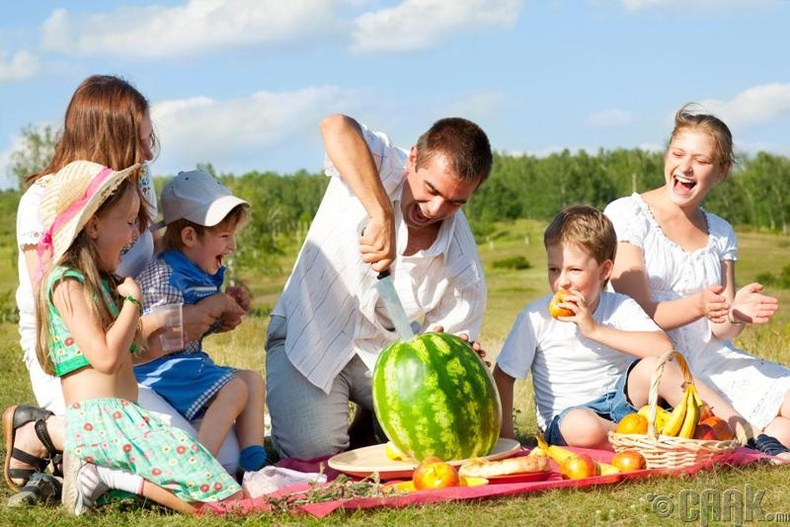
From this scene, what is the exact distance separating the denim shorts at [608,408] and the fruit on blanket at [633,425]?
1.52 feet

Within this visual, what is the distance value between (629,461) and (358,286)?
198cm

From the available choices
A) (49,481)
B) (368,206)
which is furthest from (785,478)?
(49,481)

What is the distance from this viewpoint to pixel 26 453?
543cm

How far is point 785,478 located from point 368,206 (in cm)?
258

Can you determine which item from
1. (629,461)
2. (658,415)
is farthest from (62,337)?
(658,415)

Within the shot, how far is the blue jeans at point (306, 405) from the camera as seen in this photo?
6.19 meters

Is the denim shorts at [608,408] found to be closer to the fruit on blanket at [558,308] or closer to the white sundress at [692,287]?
the fruit on blanket at [558,308]

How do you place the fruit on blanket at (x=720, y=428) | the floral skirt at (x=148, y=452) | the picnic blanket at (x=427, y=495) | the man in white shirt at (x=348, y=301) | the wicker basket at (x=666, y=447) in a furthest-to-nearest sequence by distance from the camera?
1. the man in white shirt at (x=348, y=301)
2. the fruit on blanket at (x=720, y=428)
3. the wicker basket at (x=666, y=447)
4. the floral skirt at (x=148, y=452)
5. the picnic blanket at (x=427, y=495)

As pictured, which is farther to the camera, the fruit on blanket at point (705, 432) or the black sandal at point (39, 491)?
the fruit on blanket at point (705, 432)

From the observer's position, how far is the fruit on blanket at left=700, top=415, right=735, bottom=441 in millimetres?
5582

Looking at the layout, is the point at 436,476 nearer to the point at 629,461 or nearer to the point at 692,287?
the point at 629,461

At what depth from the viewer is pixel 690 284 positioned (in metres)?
6.71

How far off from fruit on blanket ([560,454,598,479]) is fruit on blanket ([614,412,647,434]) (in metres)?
0.36

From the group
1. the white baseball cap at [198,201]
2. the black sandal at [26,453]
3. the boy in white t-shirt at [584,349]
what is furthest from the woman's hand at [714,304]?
the black sandal at [26,453]
